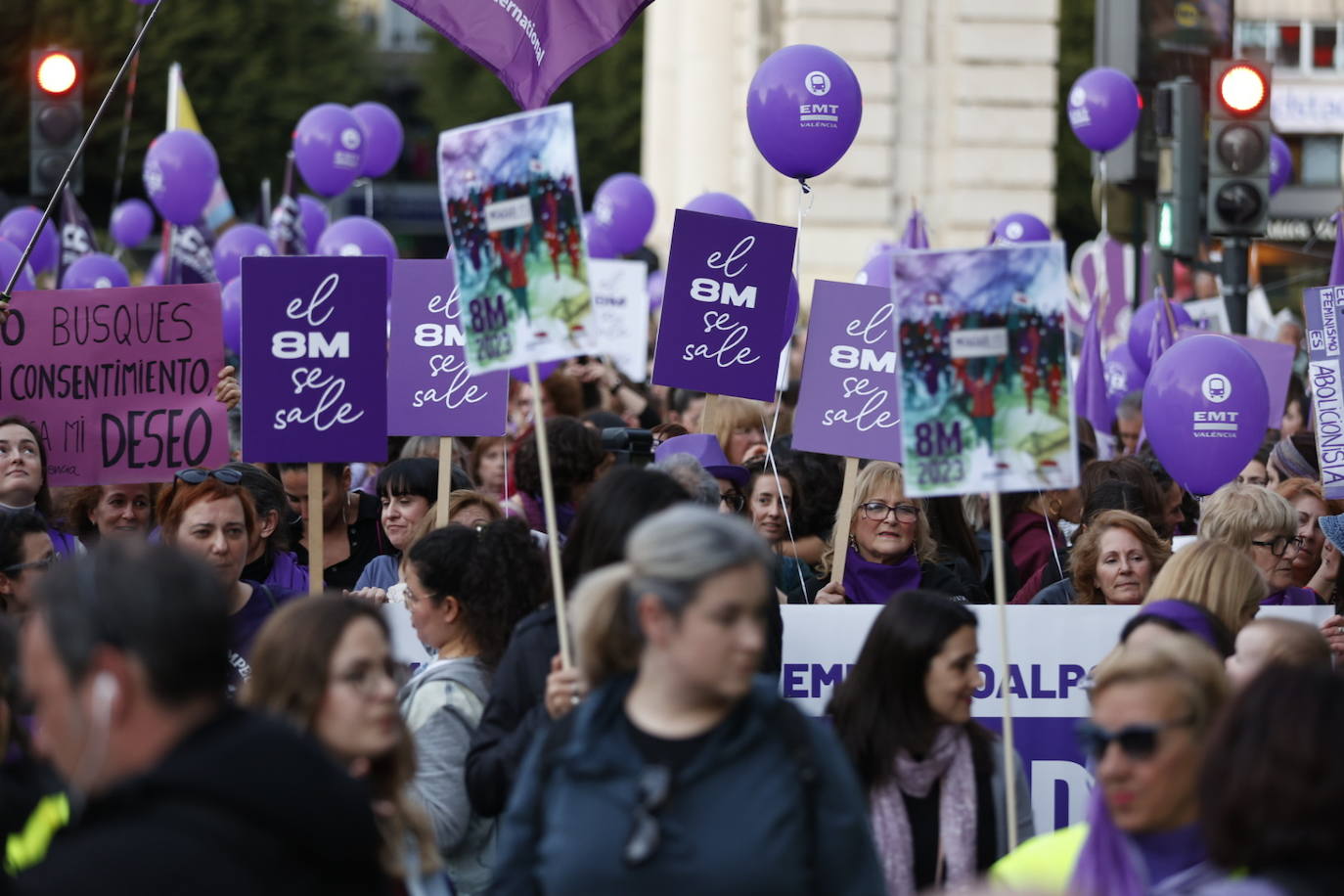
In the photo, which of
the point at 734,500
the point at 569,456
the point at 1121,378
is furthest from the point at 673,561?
the point at 1121,378

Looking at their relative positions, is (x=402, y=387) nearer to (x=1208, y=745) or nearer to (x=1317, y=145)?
(x=1208, y=745)

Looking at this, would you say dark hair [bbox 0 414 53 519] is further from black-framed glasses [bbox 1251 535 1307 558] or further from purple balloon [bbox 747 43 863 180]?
black-framed glasses [bbox 1251 535 1307 558]

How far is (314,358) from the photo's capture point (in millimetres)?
6965

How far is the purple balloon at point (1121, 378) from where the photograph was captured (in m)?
12.7

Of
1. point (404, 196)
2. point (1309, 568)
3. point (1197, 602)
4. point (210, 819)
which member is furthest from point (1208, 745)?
point (404, 196)

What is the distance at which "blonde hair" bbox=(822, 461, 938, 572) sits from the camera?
23.7 feet

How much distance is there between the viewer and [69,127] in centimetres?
1218

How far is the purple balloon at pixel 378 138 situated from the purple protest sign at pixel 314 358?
413 inches

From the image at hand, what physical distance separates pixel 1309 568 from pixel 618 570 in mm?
4696

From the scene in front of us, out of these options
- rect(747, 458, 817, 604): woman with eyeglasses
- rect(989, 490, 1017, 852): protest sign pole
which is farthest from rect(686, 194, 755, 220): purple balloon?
rect(989, 490, 1017, 852): protest sign pole

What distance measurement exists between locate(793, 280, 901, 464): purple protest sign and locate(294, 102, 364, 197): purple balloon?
912cm

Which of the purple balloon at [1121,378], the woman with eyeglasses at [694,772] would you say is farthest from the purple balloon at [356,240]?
the woman with eyeglasses at [694,772]

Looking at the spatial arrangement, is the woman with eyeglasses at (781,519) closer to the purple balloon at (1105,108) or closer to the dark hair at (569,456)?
the dark hair at (569,456)

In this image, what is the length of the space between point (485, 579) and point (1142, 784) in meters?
2.24
